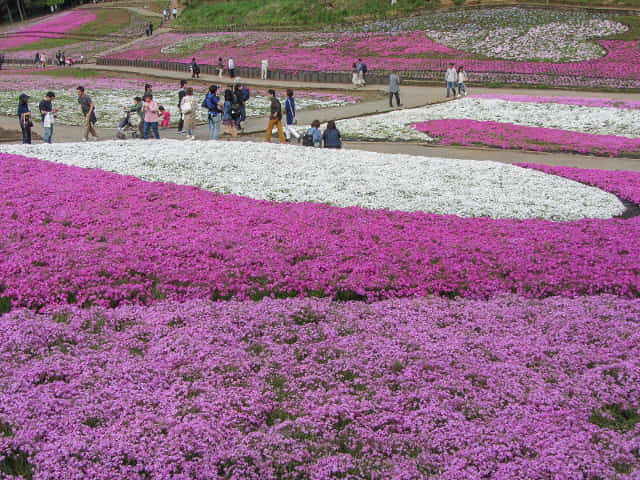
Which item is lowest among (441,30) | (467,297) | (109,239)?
(467,297)

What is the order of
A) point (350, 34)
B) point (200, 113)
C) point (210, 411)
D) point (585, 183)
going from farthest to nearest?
point (350, 34), point (200, 113), point (585, 183), point (210, 411)

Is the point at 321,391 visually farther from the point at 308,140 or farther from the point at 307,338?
the point at 308,140

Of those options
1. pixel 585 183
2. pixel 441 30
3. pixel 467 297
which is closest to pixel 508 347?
pixel 467 297

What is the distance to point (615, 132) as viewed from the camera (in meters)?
26.0

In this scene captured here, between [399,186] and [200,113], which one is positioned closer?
[399,186]

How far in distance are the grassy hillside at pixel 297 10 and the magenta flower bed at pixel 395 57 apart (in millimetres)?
6055

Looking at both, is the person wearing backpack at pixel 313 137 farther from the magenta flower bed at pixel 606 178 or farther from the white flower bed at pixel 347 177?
the magenta flower bed at pixel 606 178

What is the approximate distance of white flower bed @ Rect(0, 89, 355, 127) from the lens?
31.3 m

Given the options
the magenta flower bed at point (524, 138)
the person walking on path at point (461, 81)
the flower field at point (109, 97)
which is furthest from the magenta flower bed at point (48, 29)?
the magenta flower bed at point (524, 138)

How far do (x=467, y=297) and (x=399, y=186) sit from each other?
6.48 metres

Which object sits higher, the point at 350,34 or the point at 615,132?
the point at 350,34

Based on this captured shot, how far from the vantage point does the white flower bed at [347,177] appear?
14.3 meters

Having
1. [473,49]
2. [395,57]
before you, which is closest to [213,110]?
[395,57]

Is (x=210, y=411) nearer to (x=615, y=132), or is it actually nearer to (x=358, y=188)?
(x=358, y=188)
